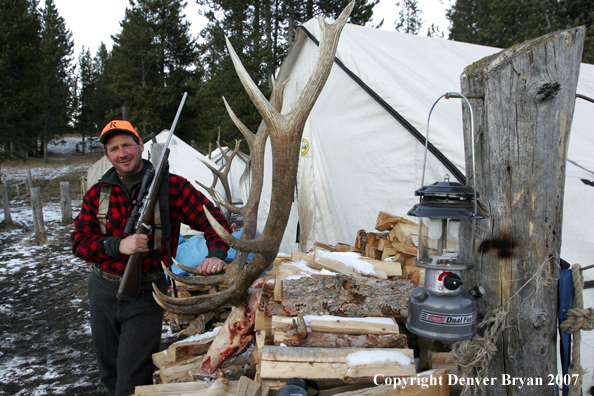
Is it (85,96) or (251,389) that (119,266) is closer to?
(251,389)

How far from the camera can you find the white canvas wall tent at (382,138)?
10.4ft

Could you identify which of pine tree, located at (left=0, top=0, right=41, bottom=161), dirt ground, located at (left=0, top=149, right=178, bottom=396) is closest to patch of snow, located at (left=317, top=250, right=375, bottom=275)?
dirt ground, located at (left=0, top=149, right=178, bottom=396)

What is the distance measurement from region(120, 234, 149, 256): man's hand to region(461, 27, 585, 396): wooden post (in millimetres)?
1851

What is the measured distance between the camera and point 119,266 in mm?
2482

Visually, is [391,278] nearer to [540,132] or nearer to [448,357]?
[448,357]

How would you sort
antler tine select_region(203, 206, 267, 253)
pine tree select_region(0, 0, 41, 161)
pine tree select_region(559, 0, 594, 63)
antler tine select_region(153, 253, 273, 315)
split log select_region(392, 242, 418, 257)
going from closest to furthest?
antler tine select_region(203, 206, 267, 253), antler tine select_region(153, 253, 273, 315), split log select_region(392, 242, 418, 257), pine tree select_region(559, 0, 594, 63), pine tree select_region(0, 0, 41, 161)

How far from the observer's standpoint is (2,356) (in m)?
3.92

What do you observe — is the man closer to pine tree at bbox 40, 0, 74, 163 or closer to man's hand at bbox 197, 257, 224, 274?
man's hand at bbox 197, 257, 224, 274

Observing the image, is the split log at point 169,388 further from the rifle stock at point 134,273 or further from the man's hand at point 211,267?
the man's hand at point 211,267

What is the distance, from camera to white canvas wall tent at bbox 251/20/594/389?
125 inches

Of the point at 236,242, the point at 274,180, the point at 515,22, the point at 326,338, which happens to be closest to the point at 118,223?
the point at 236,242

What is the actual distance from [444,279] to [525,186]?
1.59 ft

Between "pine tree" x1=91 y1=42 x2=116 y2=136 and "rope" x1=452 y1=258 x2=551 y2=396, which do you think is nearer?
"rope" x1=452 y1=258 x2=551 y2=396

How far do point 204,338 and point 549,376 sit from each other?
2.50m
